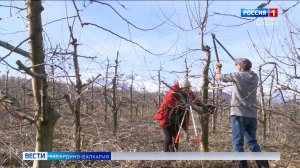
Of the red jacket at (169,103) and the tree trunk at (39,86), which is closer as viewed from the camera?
the tree trunk at (39,86)

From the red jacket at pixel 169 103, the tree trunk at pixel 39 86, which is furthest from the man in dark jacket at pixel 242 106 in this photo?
the tree trunk at pixel 39 86

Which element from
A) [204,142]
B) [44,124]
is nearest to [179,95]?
[204,142]

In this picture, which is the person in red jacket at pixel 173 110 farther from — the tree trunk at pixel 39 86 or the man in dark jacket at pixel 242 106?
the tree trunk at pixel 39 86

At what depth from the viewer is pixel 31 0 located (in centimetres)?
199

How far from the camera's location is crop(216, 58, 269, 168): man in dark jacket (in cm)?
458

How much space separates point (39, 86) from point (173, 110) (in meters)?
3.79

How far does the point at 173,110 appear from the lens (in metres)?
5.71

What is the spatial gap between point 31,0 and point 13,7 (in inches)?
8.8

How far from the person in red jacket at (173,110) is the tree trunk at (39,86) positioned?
3184mm

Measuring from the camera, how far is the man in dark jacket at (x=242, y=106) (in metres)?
4.58

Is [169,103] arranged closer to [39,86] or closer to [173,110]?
[173,110]

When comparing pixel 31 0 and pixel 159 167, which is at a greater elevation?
pixel 31 0

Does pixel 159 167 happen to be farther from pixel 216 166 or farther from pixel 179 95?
pixel 179 95

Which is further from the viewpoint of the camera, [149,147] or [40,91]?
[149,147]
